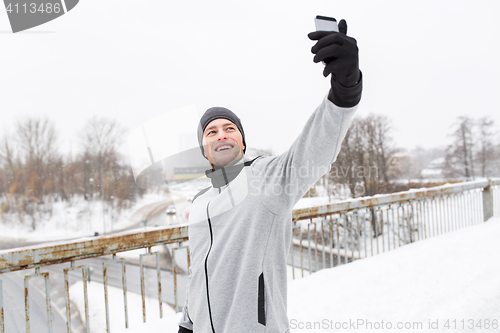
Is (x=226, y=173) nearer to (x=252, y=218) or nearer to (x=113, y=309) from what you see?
(x=252, y=218)

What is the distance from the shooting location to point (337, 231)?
390 centimetres

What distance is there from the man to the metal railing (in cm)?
139

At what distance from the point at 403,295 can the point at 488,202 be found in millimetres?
5699

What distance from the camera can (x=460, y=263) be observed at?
362cm

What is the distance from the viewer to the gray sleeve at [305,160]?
2.90 ft

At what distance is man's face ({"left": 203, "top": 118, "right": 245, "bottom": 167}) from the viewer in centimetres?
126

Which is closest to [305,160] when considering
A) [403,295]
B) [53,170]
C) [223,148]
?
[223,148]

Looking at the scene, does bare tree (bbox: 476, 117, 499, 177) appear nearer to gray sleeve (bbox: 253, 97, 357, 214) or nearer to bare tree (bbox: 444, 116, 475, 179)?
bare tree (bbox: 444, 116, 475, 179)

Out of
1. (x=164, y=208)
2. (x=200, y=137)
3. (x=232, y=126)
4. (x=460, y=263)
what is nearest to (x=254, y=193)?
(x=232, y=126)

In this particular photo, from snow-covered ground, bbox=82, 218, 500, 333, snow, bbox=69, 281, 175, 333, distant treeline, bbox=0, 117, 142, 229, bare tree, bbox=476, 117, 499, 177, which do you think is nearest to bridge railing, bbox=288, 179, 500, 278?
snow-covered ground, bbox=82, 218, 500, 333

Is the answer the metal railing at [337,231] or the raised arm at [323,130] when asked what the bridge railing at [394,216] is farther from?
the raised arm at [323,130]

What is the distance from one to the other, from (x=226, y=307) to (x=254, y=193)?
50cm

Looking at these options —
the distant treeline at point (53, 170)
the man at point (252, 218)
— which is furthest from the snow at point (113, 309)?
the man at point (252, 218)

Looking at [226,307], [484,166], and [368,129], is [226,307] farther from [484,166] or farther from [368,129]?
[484,166]
